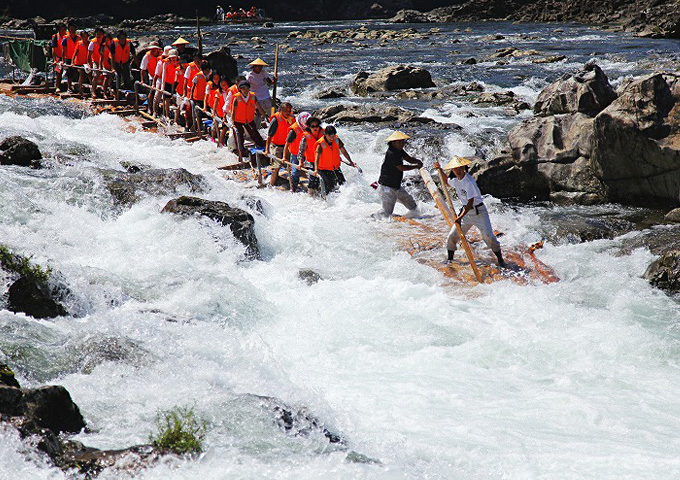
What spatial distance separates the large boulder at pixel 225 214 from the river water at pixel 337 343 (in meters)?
0.21

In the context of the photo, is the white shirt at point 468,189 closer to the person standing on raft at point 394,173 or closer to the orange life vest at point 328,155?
the person standing on raft at point 394,173

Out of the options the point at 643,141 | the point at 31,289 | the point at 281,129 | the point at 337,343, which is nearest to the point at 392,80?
the point at 281,129

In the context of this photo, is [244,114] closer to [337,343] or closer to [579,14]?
[337,343]

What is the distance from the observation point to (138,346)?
7.94m

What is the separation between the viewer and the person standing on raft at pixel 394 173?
12875mm

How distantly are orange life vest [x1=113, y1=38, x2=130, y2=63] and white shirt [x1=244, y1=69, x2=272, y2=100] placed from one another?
17.7 feet

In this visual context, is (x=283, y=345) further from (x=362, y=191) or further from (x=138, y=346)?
(x=362, y=191)

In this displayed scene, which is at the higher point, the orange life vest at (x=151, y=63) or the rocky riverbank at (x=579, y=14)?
the rocky riverbank at (x=579, y=14)

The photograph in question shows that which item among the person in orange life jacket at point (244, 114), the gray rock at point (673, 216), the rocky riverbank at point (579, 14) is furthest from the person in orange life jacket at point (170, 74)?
the rocky riverbank at point (579, 14)

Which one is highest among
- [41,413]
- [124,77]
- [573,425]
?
[124,77]

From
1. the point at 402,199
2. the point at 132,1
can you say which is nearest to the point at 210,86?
the point at 402,199

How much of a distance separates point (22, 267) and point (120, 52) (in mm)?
13164

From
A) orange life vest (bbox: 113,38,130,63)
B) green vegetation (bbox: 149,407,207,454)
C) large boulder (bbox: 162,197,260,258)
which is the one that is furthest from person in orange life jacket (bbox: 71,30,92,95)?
green vegetation (bbox: 149,407,207,454)

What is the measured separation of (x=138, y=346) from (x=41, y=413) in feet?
6.69
